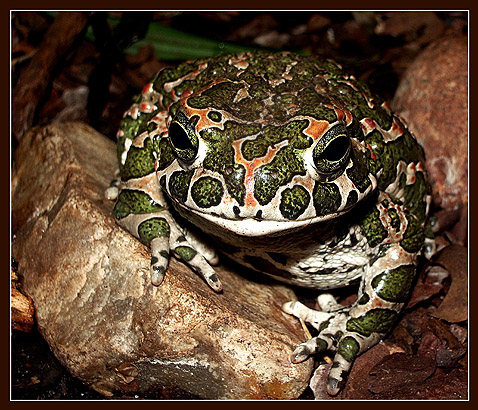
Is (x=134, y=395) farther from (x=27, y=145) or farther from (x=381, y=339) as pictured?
(x=27, y=145)

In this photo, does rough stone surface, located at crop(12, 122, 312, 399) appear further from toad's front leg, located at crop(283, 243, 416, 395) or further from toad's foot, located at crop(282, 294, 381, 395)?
toad's front leg, located at crop(283, 243, 416, 395)

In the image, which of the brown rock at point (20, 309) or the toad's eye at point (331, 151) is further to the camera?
the brown rock at point (20, 309)

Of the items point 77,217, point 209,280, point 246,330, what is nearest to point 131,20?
point 77,217

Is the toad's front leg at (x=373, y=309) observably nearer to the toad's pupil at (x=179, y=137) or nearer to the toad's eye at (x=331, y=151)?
the toad's eye at (x=331, y=151)

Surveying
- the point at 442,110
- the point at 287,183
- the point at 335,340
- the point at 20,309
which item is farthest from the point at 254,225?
the point at 442,110

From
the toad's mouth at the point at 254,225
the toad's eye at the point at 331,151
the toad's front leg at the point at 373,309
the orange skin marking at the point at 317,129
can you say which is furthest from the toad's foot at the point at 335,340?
the orange skin marking at the point at 317,129

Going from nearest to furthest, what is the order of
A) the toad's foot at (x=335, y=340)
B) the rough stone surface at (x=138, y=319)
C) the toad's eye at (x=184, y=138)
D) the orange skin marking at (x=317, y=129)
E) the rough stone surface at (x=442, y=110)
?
the orange skin marking at (x=317, y=129), the toad's eye at (x=184, y=138), the rough stone surface at (x=138, y=319), the toad's foot at (x=335, y=340), the rough stone surface at (x=442, y=110)

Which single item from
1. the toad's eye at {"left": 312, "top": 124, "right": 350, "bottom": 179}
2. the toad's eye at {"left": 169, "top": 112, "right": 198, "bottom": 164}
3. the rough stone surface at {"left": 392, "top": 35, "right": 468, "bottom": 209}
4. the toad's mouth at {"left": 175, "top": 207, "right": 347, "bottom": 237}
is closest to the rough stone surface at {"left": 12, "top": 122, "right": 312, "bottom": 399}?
the toad's mouth at {"left": 175, "top": 207, "right": 347, "bottom": 237}
